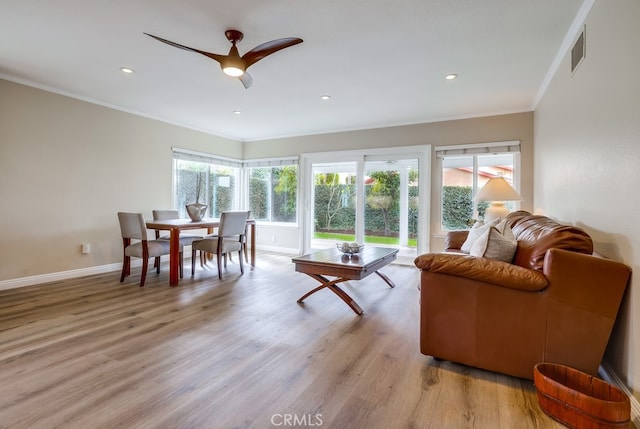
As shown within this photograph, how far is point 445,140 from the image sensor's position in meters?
4.96

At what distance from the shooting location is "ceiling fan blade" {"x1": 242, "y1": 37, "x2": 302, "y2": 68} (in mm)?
2295

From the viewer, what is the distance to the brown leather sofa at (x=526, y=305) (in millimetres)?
1625

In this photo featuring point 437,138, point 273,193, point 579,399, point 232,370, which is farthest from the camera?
point 273,193

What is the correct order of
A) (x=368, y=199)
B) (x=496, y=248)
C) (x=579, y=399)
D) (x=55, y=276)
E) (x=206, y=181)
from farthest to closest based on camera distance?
1. (x=206, y=181)
2. (x=368, y=199)
3. (x=55, y=276)
4. (x=496, y=248)
5. (x=579, y=399)

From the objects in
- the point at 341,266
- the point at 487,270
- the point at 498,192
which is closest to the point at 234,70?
the point at 341,266

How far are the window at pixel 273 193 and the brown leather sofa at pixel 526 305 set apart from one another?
472 centimetres

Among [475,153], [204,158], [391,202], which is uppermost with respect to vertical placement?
[204,158]

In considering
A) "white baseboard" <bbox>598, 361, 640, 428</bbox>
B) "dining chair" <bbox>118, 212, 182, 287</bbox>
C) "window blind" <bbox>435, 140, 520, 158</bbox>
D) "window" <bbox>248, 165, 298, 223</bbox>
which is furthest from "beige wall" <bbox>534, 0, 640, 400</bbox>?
"window" <bbox>248, 165, 298, 223</bbox>

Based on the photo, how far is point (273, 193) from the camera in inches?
266

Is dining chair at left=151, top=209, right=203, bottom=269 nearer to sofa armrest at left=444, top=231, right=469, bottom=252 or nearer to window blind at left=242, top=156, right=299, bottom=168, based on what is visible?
window blind at left=242, top=156, right=299, bottom=168

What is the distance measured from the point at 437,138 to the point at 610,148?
3.32 meters

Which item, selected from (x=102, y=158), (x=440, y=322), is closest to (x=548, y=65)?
(x=440, y=322)

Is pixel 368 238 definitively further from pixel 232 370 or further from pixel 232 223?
pixel 232 370

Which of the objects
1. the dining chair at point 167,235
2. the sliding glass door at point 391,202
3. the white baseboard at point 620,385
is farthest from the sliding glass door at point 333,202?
the white baseboard at point 620,385
